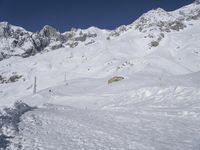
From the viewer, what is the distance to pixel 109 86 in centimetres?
3784

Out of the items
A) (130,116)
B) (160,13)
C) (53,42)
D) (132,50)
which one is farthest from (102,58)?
(130,116)

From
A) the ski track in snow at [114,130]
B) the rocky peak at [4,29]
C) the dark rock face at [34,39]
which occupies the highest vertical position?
the rocky peak at [4,29]

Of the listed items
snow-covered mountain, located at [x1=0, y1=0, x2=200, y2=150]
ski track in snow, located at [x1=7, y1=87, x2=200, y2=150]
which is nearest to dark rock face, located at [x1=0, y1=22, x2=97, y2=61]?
snow-covered mountain, located at [x1=0, y1=0, x2=200, y2=150]

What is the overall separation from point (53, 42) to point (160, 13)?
44331mm

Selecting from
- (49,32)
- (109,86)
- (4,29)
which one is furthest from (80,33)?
(109,86)

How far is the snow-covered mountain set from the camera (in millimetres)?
13773

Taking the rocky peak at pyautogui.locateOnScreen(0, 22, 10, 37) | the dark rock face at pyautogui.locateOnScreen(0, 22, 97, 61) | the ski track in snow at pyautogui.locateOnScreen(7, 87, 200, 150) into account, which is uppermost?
the rocky peak at pyautogui.locateOnScreen(0, 22, 10, 37)

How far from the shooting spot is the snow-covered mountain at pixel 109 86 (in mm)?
13773

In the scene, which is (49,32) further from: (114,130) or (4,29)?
(114,130)

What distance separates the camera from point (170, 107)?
2245 centimetres

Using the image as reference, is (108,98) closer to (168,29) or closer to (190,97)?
(190,97)

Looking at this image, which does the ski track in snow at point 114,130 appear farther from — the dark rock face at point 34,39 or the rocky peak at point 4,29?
the rocky peak at point 4,29

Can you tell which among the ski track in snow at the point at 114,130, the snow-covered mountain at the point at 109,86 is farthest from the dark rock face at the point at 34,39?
the ski track in snow at the point at 114,130

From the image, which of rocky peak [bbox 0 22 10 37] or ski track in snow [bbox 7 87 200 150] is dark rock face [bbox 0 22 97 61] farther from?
ski track in snow [bbox 7 87 200 150]
